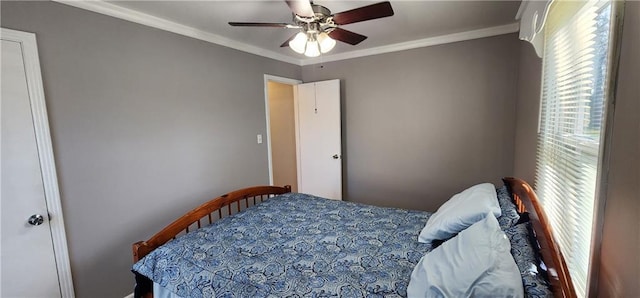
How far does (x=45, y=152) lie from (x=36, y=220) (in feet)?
1.45

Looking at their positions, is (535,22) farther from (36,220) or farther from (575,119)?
(36,220)

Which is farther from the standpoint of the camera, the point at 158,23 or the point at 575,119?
the point at 158,23

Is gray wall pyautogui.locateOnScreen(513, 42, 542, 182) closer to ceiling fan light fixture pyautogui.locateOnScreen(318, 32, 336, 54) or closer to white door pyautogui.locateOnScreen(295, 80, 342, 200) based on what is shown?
ceiling fan light fixture pyautogui.locateOnScreen(318, 32, 336, 54)

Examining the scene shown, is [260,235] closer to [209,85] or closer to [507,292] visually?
[507,292]

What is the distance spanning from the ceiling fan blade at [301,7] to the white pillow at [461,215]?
1.42m

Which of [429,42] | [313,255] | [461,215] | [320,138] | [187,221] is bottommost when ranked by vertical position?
[313,255]

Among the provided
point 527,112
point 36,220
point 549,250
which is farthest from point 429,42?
point 36,220

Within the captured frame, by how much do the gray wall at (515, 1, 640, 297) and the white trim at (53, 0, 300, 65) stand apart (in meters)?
2.83

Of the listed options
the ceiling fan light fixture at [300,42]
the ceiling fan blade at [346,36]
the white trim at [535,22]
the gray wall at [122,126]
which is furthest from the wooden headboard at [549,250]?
the gray wall at [122,126]

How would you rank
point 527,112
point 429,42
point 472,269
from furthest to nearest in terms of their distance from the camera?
point 429,42
point 527,112
point 472,269

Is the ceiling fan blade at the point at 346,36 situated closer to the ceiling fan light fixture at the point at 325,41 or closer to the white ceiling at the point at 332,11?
the ceiling fan light fixture at the point at 325,41

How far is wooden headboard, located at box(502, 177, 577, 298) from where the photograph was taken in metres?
0.86

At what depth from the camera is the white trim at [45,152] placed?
1673mm

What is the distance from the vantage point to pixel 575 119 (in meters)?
1.23
